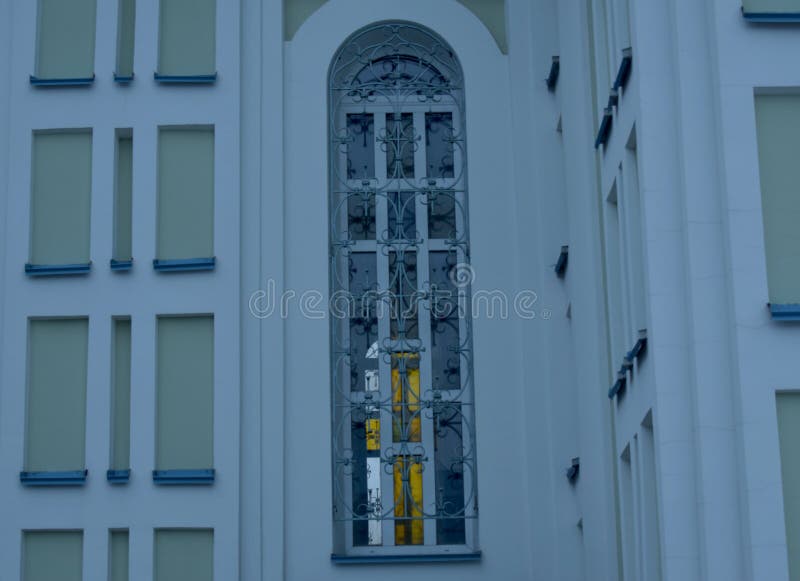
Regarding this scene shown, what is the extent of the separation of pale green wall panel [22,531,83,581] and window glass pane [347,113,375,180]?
138 inches

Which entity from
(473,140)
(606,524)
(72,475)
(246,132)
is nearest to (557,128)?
(473,140)

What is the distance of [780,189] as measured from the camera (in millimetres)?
9500

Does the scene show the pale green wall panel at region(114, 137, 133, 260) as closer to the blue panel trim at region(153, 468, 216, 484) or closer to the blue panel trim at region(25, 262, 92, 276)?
the blue panel trim at region(25, 262, 92, 276)

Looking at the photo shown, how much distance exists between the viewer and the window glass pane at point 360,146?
533 inches

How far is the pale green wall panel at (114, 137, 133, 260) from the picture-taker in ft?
43.0

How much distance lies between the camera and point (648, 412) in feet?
31.6

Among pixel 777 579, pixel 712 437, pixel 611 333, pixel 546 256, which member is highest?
pixel 546 256

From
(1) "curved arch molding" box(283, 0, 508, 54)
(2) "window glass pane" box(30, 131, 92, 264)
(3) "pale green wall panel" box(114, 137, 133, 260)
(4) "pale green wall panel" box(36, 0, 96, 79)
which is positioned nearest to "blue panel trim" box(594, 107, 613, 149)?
(1) "curved arch molding" box(283, 0, 508, 54)

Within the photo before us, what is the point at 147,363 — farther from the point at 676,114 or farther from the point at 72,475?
the point at 676,114

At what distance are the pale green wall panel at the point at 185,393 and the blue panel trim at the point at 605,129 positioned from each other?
329cm

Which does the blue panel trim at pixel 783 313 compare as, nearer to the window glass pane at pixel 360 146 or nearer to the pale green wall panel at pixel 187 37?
the window glass pane at pixel 360 146

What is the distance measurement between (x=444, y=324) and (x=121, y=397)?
248 cm

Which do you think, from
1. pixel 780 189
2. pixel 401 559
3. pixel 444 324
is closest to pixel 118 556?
pixel 401 559

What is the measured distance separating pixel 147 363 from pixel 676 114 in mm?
4741
